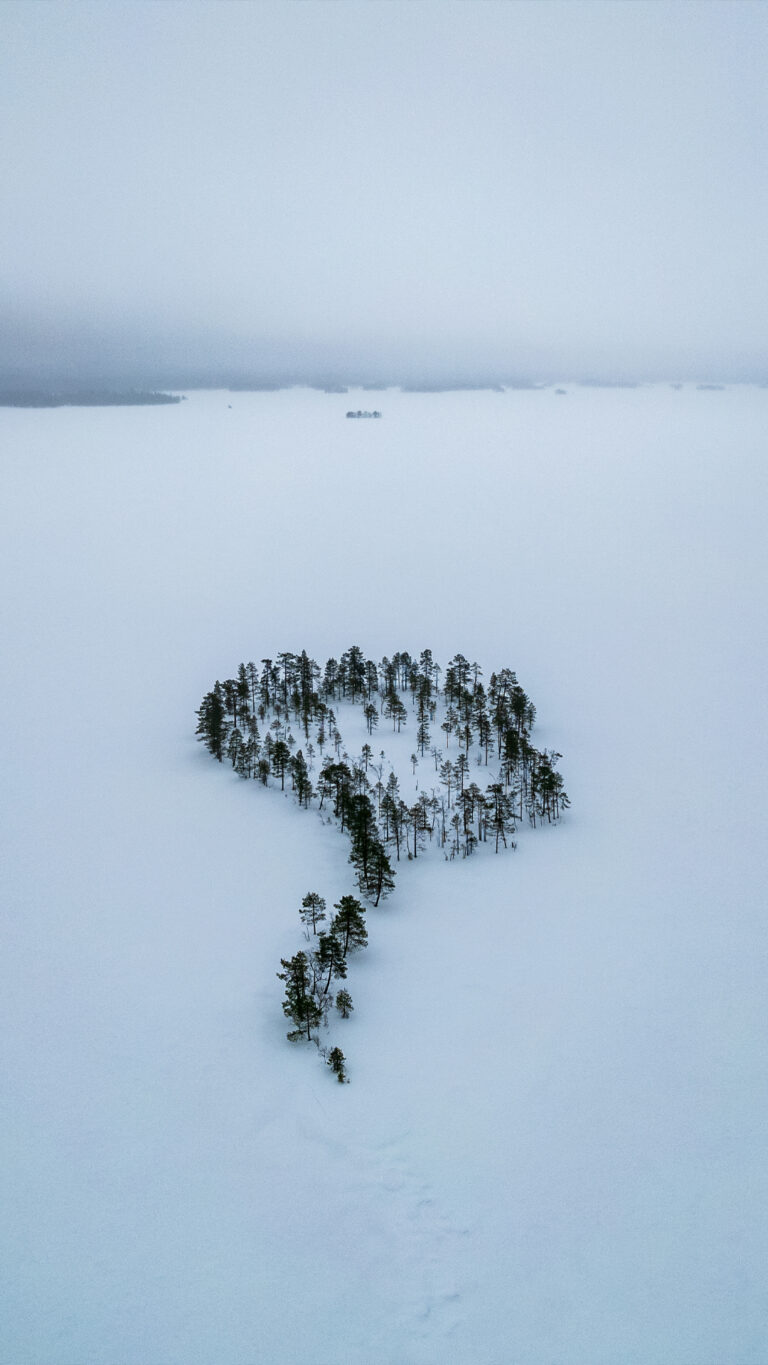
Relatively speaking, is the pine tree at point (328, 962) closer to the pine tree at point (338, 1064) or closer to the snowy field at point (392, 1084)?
the snowy field at point (392, 1084)

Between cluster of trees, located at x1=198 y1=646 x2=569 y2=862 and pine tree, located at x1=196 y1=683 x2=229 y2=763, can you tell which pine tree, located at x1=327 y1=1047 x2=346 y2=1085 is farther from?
pine tree, located at x1=196 y1=683 x2=229 y2=763

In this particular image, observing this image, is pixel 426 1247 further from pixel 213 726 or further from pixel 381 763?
pixel 213 726

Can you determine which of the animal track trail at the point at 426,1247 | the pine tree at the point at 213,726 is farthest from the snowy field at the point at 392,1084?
the pine tree at the point at 213,726

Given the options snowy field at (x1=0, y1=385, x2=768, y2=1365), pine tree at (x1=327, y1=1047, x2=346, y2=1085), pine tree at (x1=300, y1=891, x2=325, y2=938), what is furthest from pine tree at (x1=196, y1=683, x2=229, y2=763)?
pine tree at (x1=327, y1=1047, x2=346, y2=1085)

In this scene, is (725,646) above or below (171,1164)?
above

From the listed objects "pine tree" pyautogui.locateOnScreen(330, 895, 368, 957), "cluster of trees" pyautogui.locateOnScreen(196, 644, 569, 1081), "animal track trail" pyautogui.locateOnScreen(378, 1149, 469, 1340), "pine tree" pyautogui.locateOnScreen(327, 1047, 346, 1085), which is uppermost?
"cluster of trees" pyautogui.locateOnScreen(196, 644, 569, 1081)

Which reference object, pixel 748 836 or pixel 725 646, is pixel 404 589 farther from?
pixel 748 836

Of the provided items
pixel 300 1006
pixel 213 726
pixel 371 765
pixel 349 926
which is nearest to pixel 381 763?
pixel 371 765

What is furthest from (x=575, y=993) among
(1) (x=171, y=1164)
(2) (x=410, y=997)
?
(1) (x=171, y=1164)
